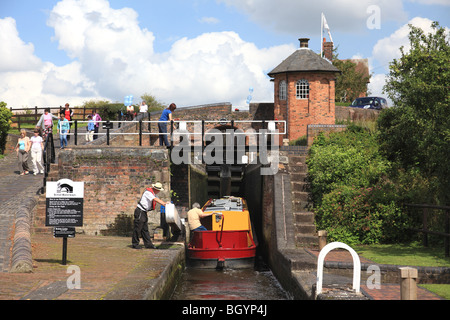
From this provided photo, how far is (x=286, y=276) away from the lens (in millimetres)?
12125

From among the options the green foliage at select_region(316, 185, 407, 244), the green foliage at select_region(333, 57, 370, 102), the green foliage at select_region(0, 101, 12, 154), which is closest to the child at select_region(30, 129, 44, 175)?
the green foliage at select_region(0, 101, 12, 154)

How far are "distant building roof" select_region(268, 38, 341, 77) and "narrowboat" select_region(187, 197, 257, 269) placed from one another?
13935 mm

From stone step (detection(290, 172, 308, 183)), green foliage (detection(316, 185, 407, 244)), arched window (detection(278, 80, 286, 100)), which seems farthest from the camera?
arched window (detection(278, 80, 286, 100))

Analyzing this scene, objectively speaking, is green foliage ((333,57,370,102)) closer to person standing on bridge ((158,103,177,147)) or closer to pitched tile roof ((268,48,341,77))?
pitched tile roof ((268,48,341,77))

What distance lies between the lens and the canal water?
12289 millimetres

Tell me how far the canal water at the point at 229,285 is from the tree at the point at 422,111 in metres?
4.48

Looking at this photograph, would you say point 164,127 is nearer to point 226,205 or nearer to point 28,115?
point 226,205

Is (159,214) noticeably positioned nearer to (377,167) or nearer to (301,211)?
(301,211)

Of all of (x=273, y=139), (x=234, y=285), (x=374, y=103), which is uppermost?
(x=374, y=103)

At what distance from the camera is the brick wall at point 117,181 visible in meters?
16.0

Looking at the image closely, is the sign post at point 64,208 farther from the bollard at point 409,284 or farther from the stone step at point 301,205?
the stone step at point 301,205
